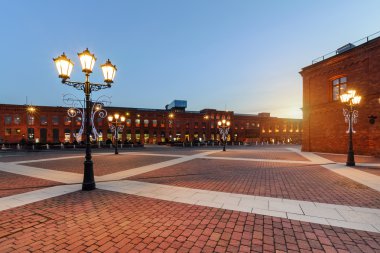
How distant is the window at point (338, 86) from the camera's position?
19.0 metres

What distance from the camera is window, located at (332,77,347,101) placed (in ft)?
62.3

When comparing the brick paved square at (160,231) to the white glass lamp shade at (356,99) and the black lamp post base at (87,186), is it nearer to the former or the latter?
the black lamp post base at (87,186)

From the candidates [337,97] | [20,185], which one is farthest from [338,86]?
[20,185]

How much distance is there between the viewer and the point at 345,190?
6312mm

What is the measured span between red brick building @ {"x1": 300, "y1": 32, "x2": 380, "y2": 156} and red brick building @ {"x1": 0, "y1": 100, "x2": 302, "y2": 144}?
27595mm

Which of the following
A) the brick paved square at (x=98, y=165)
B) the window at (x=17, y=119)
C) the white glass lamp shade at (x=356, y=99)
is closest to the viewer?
the brick paved square at (x=98, y=165)

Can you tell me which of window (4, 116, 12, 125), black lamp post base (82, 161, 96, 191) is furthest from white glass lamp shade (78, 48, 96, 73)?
window (4, 116, 12, 125)

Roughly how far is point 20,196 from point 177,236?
545 centimetres

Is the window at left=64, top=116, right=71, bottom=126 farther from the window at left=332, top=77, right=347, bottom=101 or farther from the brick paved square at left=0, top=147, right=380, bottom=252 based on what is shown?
the window at left=332, top=77, right=347, bottom=101

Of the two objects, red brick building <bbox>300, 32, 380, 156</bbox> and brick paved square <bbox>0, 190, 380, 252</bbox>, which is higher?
red brick building <bbox>300, 32, 380, 156</bbox>

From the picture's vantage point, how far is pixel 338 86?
63.9 ft

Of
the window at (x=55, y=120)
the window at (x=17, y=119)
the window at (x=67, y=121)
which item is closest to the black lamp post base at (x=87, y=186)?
the window at (x=67, y=121)

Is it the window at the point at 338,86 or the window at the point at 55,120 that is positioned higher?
the window at the point at 338,86

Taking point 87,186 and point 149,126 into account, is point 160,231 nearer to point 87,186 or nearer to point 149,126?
point 87,186
